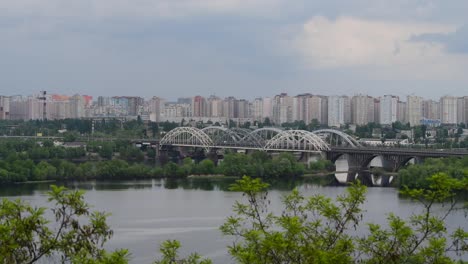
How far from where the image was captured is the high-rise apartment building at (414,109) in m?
46.4

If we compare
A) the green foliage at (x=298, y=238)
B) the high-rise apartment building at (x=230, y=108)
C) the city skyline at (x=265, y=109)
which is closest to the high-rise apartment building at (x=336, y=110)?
the city skyline at (x=265, y=109)

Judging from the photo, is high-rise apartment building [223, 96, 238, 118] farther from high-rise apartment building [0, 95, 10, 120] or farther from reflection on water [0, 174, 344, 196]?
reflection on water [0, 174, 344, 196]

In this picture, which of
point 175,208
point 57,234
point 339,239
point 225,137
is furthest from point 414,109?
point 57,234

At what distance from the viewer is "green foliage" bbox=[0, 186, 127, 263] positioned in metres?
3.11

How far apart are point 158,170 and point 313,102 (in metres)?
30.1

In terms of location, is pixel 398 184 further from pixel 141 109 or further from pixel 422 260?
→ pixel 141 109

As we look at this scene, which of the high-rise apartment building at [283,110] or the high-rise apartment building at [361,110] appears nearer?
the high-rise apartment building at [361,110]

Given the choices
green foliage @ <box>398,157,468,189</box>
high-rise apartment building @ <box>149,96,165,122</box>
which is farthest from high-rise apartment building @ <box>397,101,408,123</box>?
green foliage @ <box>398,157,468,189</box>

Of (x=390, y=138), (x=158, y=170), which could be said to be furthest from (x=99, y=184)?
(x=390, y=138)

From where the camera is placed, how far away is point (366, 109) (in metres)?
48.0

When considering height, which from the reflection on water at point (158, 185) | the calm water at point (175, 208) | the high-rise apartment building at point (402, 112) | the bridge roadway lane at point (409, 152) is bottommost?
the calm water at point (175, 208)

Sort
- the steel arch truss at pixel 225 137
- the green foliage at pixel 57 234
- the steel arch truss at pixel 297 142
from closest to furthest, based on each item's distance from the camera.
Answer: the green foliage at pixel 57 234 → the steel arch truss at pixel 297 142 → the steel arch truss at pixel 225 137

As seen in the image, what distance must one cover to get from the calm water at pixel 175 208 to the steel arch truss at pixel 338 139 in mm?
Answer: 6247

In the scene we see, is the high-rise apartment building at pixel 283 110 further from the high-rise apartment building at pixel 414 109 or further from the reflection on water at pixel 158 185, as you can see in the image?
the reflection on water at pixel 158 185
